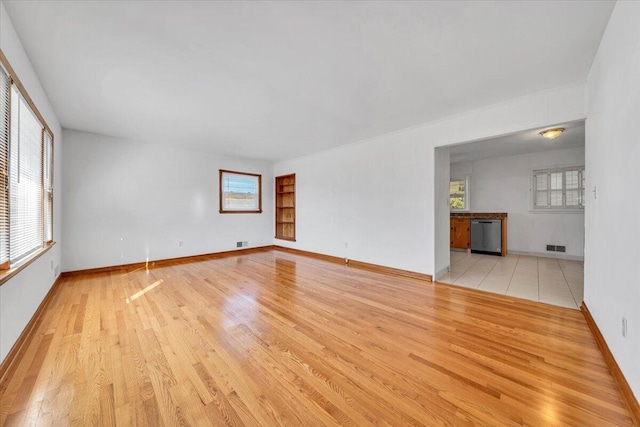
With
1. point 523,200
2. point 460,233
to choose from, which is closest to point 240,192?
point 460,233

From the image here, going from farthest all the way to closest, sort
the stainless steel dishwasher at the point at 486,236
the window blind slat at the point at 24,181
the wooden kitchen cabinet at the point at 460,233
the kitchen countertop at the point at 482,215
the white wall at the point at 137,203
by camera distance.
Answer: the wooden kitchen cabinet at the point at 460,233 < the kitchen countertop at the point at 482,215 < the stainless steel dishwasher at the point at 486,236 < the white wall at the point at 137,203 < the window blind slat at the point at 24,181

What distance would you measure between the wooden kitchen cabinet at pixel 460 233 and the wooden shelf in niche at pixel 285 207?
4152 mm

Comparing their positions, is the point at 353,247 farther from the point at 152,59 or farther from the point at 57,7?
the point at 57,7

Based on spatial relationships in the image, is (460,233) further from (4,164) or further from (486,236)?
(4,164)

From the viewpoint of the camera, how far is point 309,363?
1.77m

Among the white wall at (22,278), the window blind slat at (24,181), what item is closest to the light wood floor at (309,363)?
the white wall at (22,278)

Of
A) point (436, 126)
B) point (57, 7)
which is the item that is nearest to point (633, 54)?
point (436, 126)

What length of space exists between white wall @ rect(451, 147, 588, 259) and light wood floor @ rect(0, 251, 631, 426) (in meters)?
3.77

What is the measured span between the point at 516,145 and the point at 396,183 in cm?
299

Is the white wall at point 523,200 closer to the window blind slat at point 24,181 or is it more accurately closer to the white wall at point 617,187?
the white wall at point 617,187

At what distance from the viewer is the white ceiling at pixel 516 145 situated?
4453 millimetres

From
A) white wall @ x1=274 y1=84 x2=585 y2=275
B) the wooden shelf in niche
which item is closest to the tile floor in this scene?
white wall @ x1=274 y1=84 x2=585 y2=275

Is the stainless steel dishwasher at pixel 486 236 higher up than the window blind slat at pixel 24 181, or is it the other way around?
the window blind slat at pixel 24 181

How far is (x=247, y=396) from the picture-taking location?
1.45 meters
